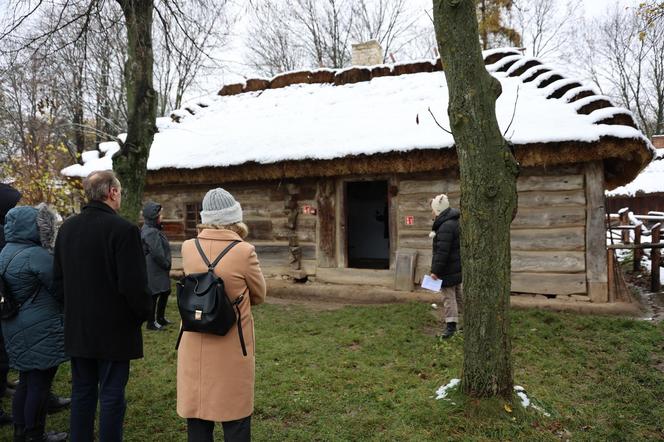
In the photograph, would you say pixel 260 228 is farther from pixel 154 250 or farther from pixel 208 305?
pixel 208 305

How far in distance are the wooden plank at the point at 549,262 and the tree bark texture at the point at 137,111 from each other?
236 inches

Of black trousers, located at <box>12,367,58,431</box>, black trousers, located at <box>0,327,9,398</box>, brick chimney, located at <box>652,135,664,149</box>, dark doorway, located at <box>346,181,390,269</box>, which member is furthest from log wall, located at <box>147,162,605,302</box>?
brick chimney, located at <box>652,135,664,149</box>

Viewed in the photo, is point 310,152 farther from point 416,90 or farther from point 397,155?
point 416,90

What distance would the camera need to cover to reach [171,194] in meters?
10.3

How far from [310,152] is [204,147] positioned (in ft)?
9.20

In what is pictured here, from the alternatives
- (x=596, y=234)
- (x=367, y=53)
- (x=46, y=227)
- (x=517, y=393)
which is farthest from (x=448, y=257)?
(x=367, y=53)

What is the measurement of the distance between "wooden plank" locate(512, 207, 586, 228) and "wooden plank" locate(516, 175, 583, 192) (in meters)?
0.33

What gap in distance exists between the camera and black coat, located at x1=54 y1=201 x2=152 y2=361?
274cm

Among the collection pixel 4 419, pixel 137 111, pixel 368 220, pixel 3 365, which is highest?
pixel 137 111

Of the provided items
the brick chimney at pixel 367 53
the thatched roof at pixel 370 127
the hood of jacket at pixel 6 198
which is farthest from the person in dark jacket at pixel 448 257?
the brick chimney at pixel 367 53

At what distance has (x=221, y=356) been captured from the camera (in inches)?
95.0

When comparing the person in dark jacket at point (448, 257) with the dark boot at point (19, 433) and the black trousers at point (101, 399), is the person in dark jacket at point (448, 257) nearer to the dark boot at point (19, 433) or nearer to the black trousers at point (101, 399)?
the black trousers at point (101, 399)

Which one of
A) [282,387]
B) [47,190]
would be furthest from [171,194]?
[282,387]

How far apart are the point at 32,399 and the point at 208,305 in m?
1.80
